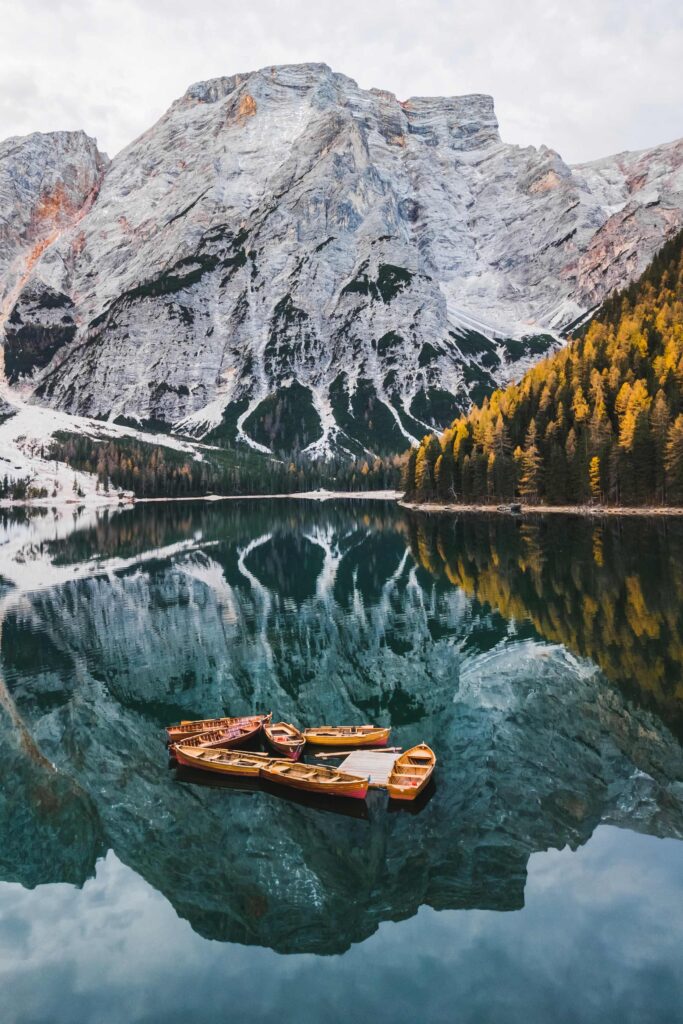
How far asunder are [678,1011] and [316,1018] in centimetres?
773

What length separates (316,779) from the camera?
24500 mm

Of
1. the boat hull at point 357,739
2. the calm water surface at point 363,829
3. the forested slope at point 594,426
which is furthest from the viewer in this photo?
the forested slope at point 594,426

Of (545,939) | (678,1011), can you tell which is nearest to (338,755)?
(545,939)

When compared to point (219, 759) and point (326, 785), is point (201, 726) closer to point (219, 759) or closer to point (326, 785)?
point (219, 759)

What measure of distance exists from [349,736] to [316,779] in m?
4.75

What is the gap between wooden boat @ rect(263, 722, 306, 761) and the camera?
28203mm

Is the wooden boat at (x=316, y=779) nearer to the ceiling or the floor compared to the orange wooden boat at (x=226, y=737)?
nearer to the ceiling

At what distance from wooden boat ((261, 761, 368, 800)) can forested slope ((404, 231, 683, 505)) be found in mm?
101172

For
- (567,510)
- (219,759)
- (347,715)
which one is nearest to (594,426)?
(567,510)

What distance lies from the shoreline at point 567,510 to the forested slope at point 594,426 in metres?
1.61

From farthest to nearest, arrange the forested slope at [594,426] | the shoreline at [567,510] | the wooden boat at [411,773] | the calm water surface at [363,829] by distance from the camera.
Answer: the shoreline at [567,510] < the forested slope at [594,426] < the wooden boat at [411,773] < the calm water surface at [363,829]

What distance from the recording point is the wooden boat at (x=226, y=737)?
95.1 ft

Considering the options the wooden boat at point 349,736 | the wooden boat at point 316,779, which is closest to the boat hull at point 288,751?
the wooden boat at point 349,736

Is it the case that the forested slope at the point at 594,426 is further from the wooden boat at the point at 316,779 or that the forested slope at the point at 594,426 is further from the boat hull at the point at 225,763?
the boat hull at the point at 225,763
